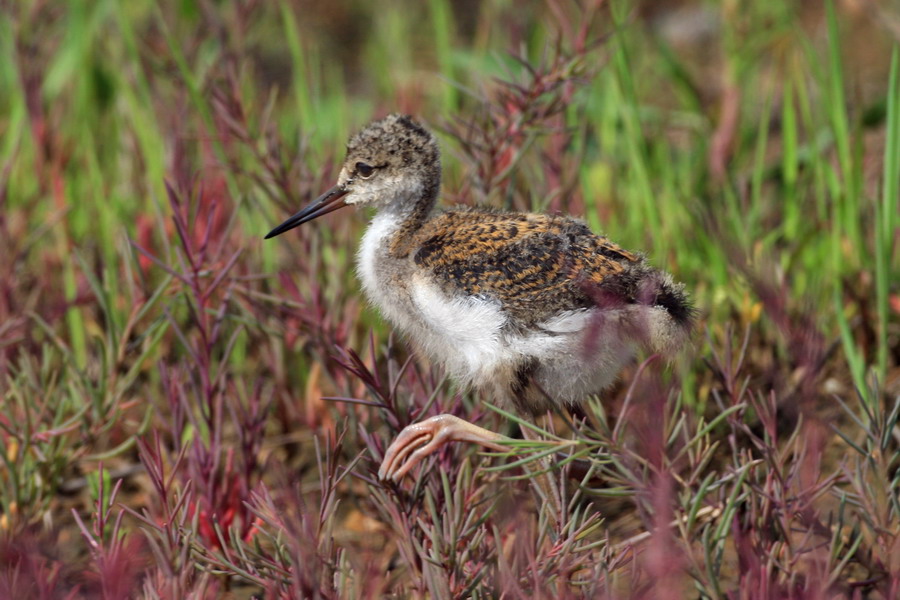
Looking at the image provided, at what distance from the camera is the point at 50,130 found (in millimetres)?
4262

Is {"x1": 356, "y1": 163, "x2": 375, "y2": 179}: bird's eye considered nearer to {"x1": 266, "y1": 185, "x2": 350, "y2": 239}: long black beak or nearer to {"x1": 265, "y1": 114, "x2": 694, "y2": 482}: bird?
{"x1": 266, "y1": 185, "x2": 350, "y2": 239}: long black beak

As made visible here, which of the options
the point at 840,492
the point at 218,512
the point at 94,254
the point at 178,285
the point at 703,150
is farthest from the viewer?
the point at 703,150

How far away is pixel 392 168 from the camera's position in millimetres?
2906

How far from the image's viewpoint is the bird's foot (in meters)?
2.47

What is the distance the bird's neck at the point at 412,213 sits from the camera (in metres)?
2.88

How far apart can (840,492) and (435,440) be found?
932 millimetres

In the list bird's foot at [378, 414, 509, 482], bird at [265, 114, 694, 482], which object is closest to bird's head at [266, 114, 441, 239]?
bird at [265, 114, 694, 482]

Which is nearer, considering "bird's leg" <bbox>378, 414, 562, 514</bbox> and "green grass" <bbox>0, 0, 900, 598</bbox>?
"green grass" <bbox>0, 0, 900, 598</bbox>

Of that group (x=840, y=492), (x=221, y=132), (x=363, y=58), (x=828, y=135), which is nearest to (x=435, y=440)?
(x=840, y=492)

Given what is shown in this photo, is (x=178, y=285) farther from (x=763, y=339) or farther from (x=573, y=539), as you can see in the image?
(x=763, y=339)

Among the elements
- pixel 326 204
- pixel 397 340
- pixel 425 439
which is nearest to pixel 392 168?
pixel 326 204

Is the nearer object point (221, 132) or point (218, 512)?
point (218, 512)

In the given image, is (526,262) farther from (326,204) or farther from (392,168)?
(326,204)

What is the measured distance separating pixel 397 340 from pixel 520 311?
710 mm
